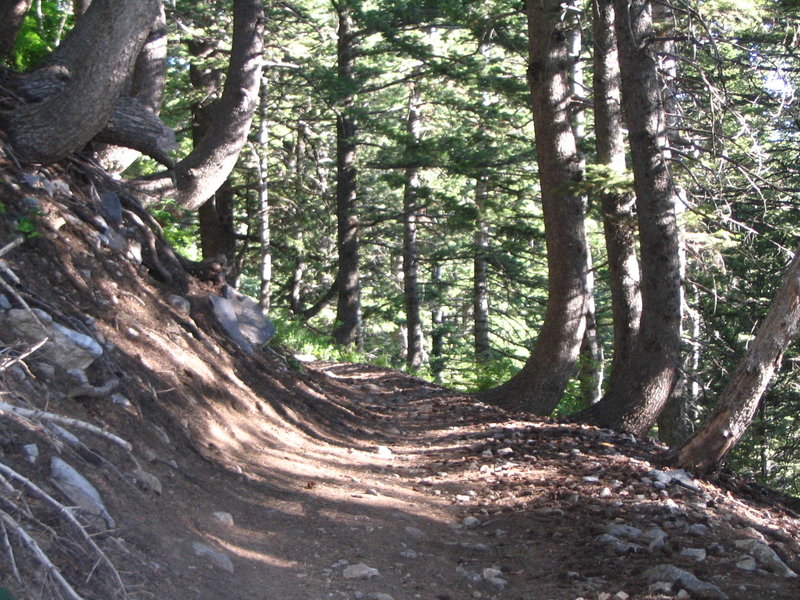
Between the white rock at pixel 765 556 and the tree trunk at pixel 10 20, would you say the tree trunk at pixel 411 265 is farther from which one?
the white rock at pixel 765 556

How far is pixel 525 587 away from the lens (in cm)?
492

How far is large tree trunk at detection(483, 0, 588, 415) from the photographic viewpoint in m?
10.3

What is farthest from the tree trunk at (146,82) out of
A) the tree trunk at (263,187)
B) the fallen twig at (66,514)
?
the tree trunk at (263,187)

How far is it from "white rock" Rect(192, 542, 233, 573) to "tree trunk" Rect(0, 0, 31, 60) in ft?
20.8

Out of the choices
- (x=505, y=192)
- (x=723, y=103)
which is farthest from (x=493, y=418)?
(x=505, y=192)

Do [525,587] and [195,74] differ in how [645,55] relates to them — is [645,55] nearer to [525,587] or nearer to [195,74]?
[525,587]

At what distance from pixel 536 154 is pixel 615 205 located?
318 centimetres

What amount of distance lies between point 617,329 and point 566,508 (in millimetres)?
4456

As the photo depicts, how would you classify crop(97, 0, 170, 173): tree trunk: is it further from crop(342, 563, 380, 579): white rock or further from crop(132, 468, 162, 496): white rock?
crop(342, 563, 380, 579): white rock

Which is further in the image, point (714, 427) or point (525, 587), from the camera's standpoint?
point (714, 427)

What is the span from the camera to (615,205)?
10.5 meters

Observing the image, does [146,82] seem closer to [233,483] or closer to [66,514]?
[233,483]

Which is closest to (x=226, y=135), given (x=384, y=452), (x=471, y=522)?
(x=384, y=452)

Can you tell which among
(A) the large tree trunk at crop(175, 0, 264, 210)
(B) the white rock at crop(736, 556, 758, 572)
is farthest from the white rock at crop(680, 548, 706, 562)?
(A) the large tree trunk at crop(175, 0, 264, 210)
